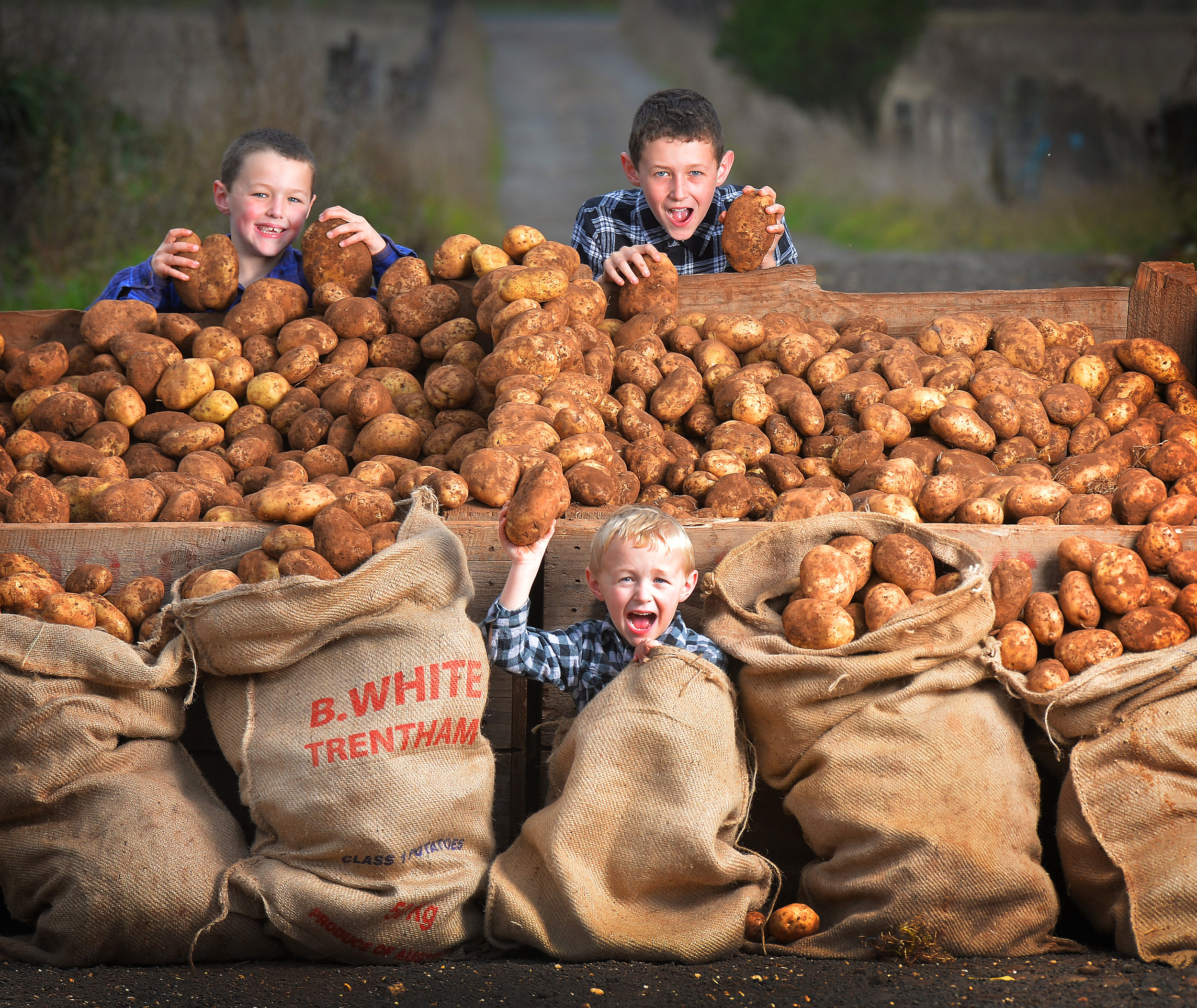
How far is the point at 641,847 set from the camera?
2.09 metres

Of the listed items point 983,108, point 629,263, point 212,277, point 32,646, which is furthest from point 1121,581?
point 983,108

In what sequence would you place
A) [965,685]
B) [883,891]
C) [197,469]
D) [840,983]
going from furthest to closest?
[197,469] < [965,685] < [883,891] < [840,983]

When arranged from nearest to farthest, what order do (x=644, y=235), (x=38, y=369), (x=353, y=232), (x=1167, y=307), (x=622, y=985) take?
(x=622, y=985) → (x=38, y=369) → (x=1167, y=307) → (x=353, y=232) → (x=644, y=235)

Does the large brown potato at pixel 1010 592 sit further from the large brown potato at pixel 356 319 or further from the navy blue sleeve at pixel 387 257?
the navy blue sleeve at pixel 387 257

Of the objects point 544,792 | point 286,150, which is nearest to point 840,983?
point 544,792

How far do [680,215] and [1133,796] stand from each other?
99.6 inches

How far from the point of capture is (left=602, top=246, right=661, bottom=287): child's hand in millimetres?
3441

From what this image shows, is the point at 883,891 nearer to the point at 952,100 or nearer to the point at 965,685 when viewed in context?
the point at 965,685

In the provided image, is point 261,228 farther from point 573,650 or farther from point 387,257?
point 573,650

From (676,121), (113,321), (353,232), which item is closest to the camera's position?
(113,321)

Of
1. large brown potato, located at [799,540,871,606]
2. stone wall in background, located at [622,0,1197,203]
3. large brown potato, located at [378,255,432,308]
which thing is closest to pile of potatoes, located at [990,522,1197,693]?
large brown potato, located at [799,540,871,606]

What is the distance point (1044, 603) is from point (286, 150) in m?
2.77

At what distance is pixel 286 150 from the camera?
12.0 ft

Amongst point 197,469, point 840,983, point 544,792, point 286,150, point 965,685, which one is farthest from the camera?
point 286,150
